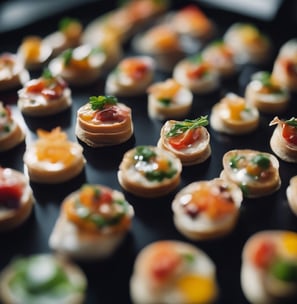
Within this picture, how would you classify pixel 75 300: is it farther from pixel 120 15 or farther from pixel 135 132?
pixel 120 15

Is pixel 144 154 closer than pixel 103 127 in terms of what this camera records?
Yes

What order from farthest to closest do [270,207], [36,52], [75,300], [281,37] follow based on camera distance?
[281,37]
[36,52]
[270,207]
[75,300]

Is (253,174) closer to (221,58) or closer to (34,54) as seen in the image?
(221,58)

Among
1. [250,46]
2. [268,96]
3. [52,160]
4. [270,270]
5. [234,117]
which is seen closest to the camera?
[270,270]

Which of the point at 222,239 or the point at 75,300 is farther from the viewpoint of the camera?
the point at 222,239

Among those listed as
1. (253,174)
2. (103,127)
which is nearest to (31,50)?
(103,127)

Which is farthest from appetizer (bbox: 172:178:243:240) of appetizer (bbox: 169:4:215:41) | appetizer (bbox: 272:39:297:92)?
appetizer (bbox: 169:4:215:41)

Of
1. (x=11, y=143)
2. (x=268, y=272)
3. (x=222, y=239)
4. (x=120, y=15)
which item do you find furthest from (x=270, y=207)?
(x=120, y=15)
